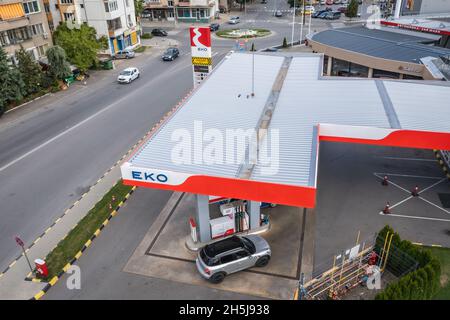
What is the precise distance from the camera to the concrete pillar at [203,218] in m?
18.5

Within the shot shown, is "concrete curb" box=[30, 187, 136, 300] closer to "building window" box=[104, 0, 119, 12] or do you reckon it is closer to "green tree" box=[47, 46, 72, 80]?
"green tree" box=[47, 46, 72, 80]

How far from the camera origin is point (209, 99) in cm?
2506

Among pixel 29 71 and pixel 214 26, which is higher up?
pixel 29 71

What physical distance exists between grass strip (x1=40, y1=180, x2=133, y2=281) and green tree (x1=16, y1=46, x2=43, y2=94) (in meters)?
23.3

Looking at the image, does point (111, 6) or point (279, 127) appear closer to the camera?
point (279, 127)

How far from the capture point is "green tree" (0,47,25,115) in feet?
121

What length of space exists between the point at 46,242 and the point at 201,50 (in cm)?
1908

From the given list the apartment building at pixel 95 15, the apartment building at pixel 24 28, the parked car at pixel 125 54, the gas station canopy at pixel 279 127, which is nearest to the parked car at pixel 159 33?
the apartment building at pixel 95 15

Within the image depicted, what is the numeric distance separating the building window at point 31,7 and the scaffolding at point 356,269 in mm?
44129

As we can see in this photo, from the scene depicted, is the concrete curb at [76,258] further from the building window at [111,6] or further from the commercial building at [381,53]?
the building window at [111,6]

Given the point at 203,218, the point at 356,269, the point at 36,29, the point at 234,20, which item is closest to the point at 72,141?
the point at 203,218

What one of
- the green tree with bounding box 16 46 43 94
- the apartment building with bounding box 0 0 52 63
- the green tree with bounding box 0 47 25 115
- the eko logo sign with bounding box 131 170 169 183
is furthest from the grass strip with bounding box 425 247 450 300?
Result: the apartment building with bounding box 0 0 52 63

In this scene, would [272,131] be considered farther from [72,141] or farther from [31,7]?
[31,7]

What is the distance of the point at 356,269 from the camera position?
1825 cm
